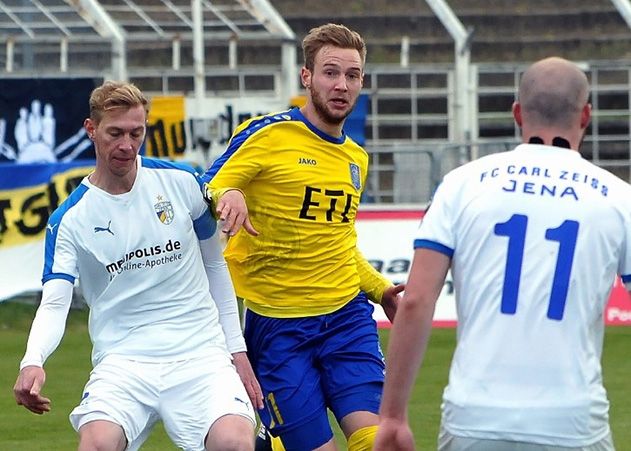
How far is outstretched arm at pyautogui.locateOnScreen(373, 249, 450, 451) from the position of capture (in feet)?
14.1

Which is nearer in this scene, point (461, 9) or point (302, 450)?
point (302, 450)

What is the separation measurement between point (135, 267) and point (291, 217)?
90cm

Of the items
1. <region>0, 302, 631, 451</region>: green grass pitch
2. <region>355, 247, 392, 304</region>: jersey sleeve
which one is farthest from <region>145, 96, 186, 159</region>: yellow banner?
<region>355, 247, 392, 304</region>: jersey sleeve

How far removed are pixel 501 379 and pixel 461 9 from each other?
2047cm

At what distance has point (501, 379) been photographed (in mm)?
4285

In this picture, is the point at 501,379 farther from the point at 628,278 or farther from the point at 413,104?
the point at 413,104

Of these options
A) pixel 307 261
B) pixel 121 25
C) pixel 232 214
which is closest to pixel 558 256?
pixel 232 214

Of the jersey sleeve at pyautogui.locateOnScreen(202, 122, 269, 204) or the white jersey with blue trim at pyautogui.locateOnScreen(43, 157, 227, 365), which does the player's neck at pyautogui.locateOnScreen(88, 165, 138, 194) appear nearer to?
the white jersey with blue trim at pyautogui.locateOnScreen(43, 157, 227, 365)

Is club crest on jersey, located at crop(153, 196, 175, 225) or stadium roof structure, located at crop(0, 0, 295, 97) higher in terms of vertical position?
stadium roof structure, located at crop(0, 0, 295, 97)

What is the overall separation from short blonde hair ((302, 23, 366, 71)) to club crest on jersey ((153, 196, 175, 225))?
1048 mm

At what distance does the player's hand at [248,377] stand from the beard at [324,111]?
3.74 ft

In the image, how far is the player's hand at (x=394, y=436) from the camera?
4.31m

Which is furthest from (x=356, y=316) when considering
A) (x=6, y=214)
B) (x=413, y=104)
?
(x=413, y=104)

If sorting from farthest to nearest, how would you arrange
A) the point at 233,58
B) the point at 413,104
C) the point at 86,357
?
the point at 413,104 < the point at 233,58 < the point at 86,357
